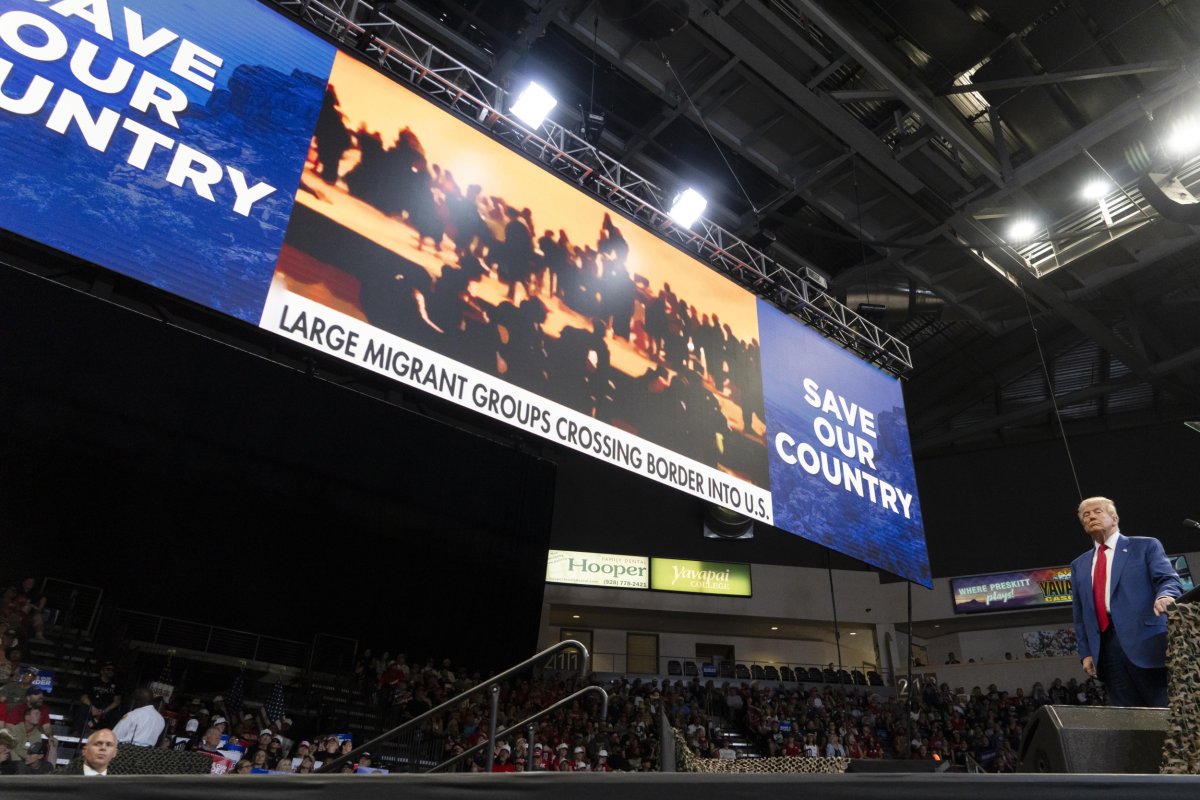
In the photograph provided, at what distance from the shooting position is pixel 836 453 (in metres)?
7.65

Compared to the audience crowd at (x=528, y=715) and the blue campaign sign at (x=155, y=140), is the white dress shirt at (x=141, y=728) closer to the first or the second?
the audience crowd at (x=528, y=715)

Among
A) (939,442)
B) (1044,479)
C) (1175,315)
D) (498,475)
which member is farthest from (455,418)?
(1044,479)

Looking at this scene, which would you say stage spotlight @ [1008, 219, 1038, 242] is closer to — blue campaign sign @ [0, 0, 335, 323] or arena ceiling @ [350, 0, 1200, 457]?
arena ceiling @ [350, 0, 1200, 457]

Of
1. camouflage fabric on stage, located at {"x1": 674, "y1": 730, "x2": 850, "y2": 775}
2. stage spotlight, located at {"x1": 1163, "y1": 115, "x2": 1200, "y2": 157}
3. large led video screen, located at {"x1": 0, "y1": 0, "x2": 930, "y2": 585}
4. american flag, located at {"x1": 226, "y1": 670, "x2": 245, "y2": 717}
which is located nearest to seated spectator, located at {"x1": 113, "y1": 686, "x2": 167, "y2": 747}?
american flag, located at {"x1": 226, "y1": 670, "x2": 245, "y2": 717}

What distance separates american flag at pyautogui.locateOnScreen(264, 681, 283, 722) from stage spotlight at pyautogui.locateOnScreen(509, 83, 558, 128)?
7590 mm

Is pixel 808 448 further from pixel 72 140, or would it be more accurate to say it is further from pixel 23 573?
pixel 23 573

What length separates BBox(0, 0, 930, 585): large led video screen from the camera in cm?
429

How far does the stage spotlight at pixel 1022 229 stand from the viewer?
10.2m

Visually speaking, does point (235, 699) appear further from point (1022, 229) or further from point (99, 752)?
point (1022, 229)

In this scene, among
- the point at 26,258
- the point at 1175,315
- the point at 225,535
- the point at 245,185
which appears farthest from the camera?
the point at 1175,315

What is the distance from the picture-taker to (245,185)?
4.79 m

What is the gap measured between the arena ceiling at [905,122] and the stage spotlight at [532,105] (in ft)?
4.33

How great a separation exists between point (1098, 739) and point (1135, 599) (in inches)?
48.1

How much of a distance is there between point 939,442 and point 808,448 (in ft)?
45.1
